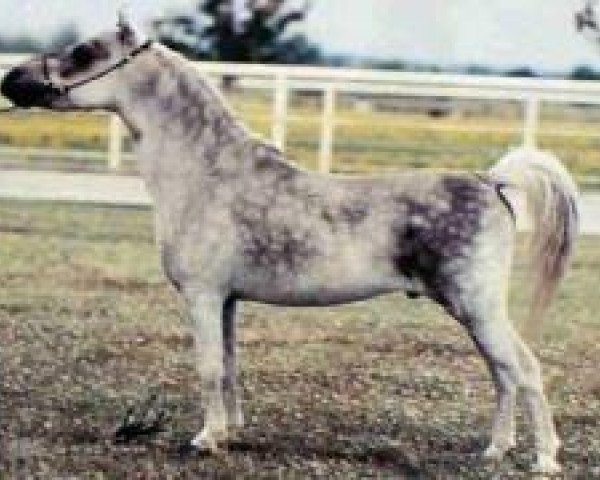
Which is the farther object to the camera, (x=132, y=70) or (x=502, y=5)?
(x=502, y=5)

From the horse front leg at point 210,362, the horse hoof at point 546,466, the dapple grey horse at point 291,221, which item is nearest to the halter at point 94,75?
the dapple grey horse at point 291,221

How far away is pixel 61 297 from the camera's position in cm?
822

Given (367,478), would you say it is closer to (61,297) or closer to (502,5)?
(61,297)

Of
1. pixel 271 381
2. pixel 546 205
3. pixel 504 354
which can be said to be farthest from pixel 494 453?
pixel 271 381

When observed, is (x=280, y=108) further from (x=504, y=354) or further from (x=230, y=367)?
(x=504, y=354)

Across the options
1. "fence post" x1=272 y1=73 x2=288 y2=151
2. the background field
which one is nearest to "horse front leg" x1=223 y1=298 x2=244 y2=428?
"fence post" x1=272 y1=73 x2=288 y2=151

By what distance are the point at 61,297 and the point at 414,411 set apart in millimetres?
2936

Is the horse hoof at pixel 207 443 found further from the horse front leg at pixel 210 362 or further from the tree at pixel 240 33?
the tree at pixel 240 33

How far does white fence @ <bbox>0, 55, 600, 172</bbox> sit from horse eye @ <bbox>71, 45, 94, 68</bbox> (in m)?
6.95

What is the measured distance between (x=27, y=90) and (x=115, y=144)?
24.6 ft

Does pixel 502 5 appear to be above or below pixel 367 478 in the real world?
above

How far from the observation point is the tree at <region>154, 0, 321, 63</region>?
11945mm

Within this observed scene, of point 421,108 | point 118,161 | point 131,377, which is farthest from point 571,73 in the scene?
point 131,377

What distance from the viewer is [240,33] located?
1325 cm
